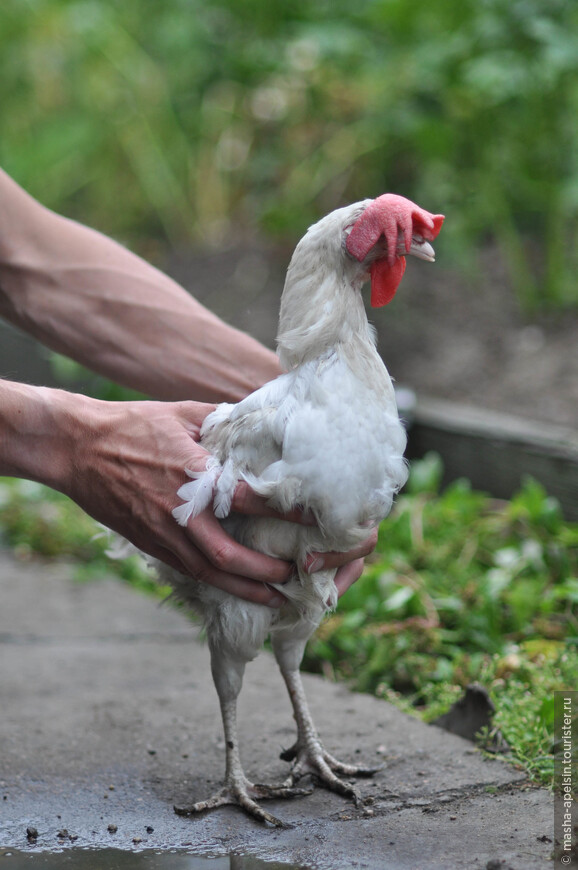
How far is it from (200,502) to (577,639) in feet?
4.12

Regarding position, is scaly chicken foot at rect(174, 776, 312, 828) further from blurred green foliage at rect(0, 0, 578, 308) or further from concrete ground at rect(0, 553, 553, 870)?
blurred green foliage at rect(0, 0, 578, 308)

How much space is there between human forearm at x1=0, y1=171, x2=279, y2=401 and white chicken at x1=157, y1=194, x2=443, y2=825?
0.43 metres

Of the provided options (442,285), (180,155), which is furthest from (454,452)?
(180,155)

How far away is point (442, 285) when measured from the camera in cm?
583

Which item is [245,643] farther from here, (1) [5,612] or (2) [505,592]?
Result: (1) [5,612]

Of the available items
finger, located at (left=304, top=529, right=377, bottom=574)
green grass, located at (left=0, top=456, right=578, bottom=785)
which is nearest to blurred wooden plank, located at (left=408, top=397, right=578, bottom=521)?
green grass, located at (left=0, top=456, right=578, bottom=785)

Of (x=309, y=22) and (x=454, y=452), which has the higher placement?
(x=309, y=22)

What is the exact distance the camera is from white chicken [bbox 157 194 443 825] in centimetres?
201

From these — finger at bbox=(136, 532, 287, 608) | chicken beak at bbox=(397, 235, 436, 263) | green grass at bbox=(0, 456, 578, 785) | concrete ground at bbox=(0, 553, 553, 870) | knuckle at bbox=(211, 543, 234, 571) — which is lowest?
concrete ground at bbox=(0, 553, 553, 870)

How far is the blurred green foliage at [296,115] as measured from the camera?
4770 millimetres

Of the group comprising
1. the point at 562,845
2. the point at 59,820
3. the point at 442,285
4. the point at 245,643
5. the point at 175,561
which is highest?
the point at 442,285

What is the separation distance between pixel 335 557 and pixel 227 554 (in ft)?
0.82

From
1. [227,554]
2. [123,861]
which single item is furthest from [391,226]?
[123,861]

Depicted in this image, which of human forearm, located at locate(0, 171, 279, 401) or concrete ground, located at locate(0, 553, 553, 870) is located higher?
human forearm, located at locate(0, 171, 279, 401)
